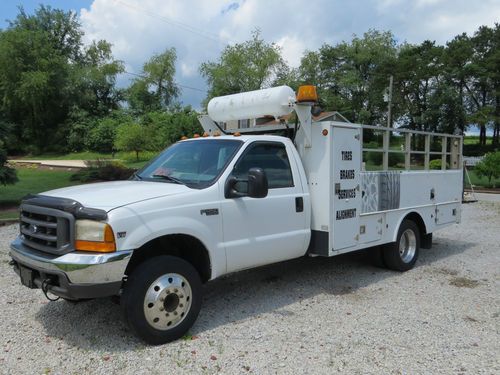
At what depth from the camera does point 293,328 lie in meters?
4.95

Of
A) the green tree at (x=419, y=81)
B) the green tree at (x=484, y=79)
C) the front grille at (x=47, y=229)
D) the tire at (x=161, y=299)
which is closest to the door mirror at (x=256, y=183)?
the tire at (x=161, y=299)

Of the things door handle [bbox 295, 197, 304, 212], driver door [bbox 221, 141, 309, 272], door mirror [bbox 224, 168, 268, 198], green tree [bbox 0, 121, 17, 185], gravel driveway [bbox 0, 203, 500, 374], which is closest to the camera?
gravel driveway [bbox 0, 203, 500, 374]

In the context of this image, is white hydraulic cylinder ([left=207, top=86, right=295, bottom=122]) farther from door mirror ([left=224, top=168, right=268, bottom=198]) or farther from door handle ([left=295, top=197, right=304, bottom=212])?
door mirror ([left=224, top=168, right=268, bottom=198])

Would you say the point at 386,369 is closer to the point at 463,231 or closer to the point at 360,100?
the point at 463,231

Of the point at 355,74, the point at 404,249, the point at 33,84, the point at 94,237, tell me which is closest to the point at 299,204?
the point at 94,237

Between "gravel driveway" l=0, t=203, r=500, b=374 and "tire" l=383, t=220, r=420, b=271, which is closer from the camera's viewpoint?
"gravel driveway" l=0, t=203, r=500, b=374

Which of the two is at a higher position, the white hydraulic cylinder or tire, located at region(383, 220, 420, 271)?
the white hydraulic cylinder

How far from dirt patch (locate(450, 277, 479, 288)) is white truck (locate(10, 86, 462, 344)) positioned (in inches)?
29.9

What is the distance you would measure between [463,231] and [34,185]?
16.6 metres

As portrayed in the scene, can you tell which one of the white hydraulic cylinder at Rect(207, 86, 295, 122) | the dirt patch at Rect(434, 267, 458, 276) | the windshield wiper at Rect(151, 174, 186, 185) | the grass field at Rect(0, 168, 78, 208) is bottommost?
the dirt patch at Rect(434, 267, 458, 276)

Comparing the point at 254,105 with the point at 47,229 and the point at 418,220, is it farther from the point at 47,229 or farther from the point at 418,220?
the point at 418,220

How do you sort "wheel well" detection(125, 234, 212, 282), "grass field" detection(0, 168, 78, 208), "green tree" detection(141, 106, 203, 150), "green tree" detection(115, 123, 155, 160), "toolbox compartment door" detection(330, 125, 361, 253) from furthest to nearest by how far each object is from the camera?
"green tree" detection(141, 106, 203, 150), "green tree" detection(115, 123, 155, 160), "grass field" detection(0, 168, 78, 208), "toolbox compartment door" detection(330, 125, 361, 253), "wheel well" detection(125, 234, 212, 282)

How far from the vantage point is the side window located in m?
5.31

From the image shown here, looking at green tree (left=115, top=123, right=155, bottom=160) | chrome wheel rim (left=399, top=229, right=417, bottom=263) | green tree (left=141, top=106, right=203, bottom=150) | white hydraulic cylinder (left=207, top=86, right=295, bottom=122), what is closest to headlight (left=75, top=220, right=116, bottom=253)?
white hydraulic cylinder (left=207, top=86, right=295, bottom=122)
